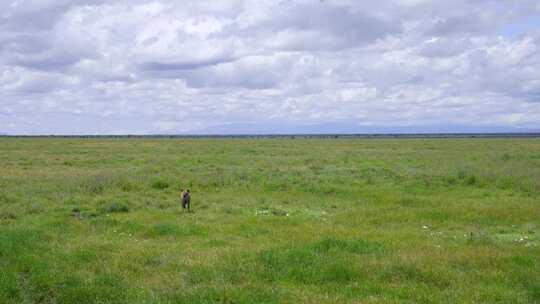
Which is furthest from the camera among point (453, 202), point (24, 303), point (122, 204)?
point (453, 202)

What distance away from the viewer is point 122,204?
59.2ft

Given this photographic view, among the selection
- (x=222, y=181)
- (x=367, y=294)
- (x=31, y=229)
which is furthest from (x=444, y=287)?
(x=222, y=181)

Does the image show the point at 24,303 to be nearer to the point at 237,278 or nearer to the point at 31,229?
the point at 237,278

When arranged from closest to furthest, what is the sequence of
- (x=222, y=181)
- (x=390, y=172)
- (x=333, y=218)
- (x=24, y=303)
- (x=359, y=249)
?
(x=24, y=303), (x=359, y=249), (x=333, y=218), (x=222, y=181), (x=390, y=172)

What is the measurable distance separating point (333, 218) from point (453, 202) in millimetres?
5542

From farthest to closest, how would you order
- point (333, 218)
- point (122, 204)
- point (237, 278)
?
point (122, 204) < point (333, 218) < point (237, 278)

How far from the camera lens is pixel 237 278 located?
8.86 metres

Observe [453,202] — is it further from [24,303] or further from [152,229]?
[24,303]

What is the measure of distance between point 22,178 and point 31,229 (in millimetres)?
16449

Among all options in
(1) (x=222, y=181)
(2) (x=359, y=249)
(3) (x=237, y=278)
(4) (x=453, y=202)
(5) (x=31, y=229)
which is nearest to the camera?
(3) (x=237, y=278)

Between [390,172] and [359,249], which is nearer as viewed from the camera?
[359,249]

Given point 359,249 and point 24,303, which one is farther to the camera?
point 359,249

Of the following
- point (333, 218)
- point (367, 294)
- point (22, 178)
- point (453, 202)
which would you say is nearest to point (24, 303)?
point (367, 294)

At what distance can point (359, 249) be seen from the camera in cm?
1080
